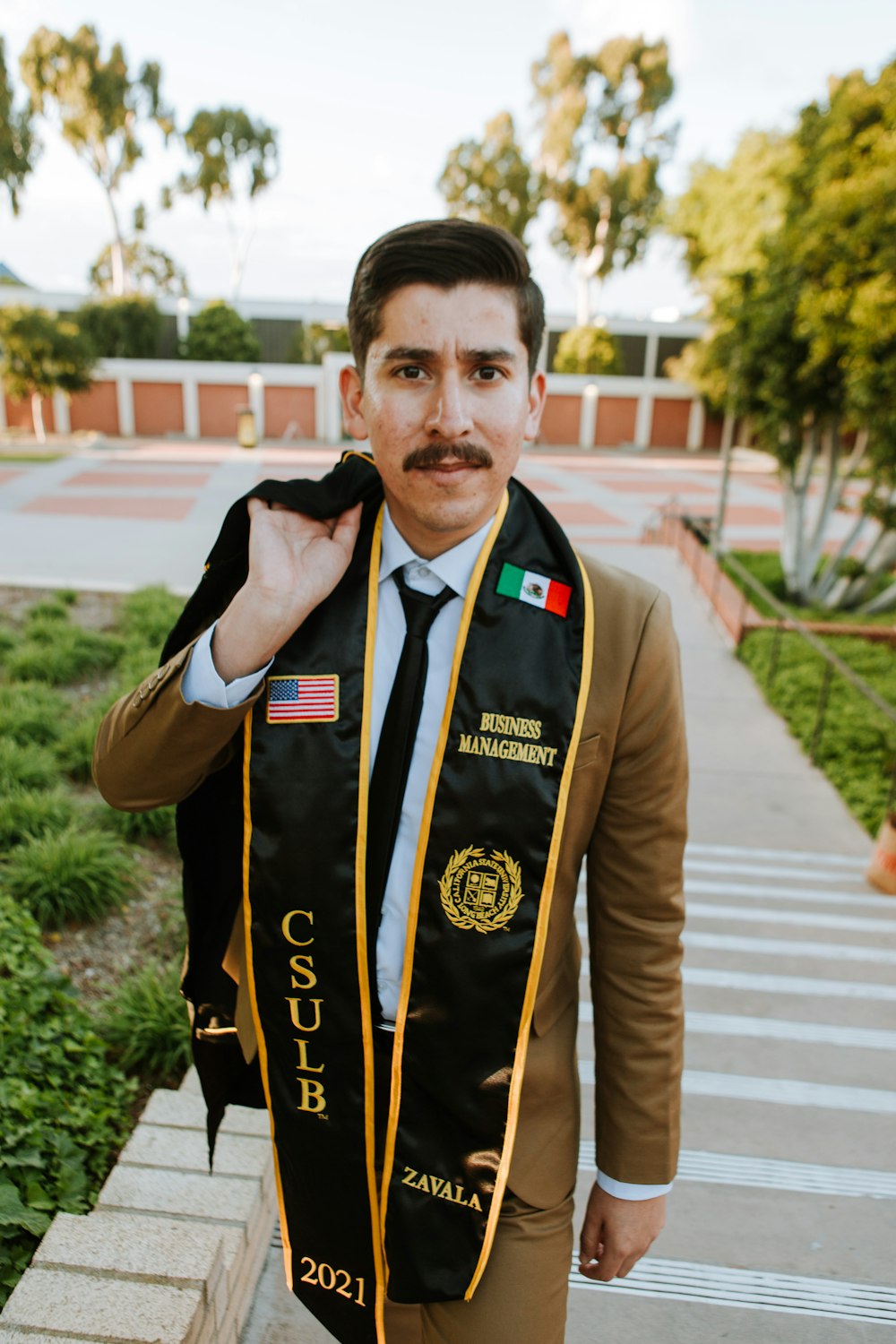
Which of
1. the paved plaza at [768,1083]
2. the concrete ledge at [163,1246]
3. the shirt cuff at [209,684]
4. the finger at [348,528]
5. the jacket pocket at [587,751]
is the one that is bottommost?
the paved plaza at [768,1083]

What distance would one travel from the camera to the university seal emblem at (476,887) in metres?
1.44

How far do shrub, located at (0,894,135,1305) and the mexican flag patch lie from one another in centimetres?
167

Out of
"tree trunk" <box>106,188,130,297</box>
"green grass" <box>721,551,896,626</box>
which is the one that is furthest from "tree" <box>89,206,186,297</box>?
"green grass" <box>721,551,896,626</box>

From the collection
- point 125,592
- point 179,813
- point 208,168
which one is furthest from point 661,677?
point 208,168

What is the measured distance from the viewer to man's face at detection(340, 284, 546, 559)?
4.80ft

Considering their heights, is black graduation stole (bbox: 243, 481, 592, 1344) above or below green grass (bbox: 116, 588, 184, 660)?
above

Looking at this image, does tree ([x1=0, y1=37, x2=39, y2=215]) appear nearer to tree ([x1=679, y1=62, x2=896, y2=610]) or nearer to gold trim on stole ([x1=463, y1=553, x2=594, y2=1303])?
tree ([x1=679, y1=62, x2=896, y2=610])

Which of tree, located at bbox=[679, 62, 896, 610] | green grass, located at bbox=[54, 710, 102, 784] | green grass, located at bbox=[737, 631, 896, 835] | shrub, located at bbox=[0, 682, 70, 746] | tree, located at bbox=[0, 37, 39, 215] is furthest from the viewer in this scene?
tree, located at bbox=[0, 37, 39, 215]

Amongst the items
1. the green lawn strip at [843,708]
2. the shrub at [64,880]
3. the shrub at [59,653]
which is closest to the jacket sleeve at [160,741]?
the shrub at [64,880]

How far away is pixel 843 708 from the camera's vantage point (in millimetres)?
8508

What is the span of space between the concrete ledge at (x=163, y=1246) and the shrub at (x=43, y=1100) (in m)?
0.17

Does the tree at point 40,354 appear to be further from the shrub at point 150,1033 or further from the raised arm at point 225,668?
the raised arm at point 225,668

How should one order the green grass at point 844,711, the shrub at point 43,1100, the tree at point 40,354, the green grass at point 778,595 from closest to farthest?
the shrub at point 43,1100, the green grass at point 844,711, the green grass at point 778,595, the tree at point 40,354

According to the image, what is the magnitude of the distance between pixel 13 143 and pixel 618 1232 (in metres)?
42.7
